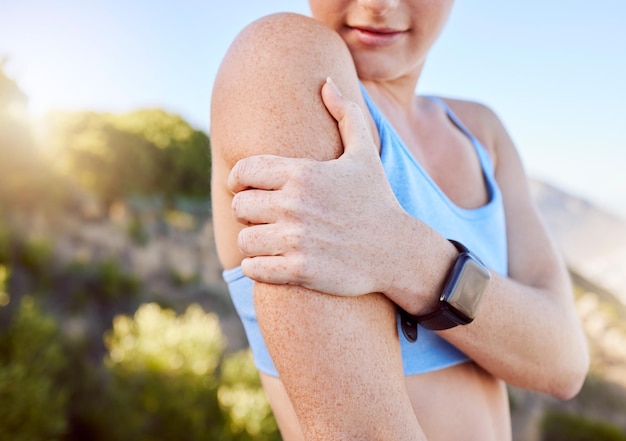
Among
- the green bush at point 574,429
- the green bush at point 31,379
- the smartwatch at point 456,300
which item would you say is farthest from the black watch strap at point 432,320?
the green bush at point 574,429

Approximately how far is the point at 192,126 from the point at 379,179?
22157 mm

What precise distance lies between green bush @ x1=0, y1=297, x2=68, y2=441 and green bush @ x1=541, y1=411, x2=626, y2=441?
7696 mm

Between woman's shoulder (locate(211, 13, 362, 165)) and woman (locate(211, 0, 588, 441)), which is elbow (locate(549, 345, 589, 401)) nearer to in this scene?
woman (locate(211, 0, 588, 441))

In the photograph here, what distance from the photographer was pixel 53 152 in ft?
46.0

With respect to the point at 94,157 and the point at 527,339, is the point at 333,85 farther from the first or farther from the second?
the point at 94,157

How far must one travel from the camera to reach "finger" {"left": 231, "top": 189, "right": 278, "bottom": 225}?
84 centimetres

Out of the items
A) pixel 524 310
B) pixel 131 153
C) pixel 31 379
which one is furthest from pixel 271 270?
pixel 131 153

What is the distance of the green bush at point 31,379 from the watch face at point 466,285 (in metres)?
3.80

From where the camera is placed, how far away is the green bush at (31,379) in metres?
3.87

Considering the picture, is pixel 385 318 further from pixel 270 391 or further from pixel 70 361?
pixel 70 361

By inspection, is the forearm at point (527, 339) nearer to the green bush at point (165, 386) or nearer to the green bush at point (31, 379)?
the green bush at point (31, 379)

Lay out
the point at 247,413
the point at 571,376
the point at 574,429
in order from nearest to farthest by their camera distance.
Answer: the point at 571,376
the point at 247,413
the point at 574,429

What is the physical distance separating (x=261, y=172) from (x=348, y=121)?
0.19 m

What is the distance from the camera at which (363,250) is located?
870 mm
